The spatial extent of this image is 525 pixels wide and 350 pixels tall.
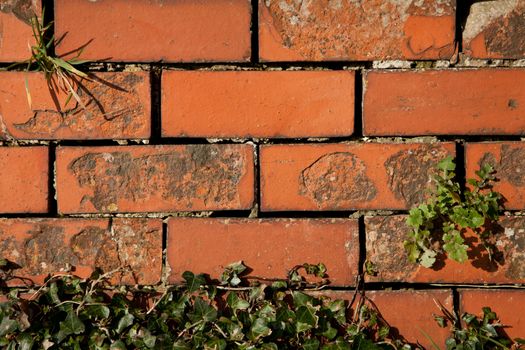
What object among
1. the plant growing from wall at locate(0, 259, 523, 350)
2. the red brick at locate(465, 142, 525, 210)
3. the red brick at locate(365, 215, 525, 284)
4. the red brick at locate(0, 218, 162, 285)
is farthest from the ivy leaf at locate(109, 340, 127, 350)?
the red brick at locate(465, 142, 525, 210)

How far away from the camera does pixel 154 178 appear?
38.6 inches

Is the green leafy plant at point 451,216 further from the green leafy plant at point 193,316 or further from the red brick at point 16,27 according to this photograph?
the red brick at point 16,27

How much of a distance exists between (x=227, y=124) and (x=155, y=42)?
20cm

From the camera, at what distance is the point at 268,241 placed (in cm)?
99

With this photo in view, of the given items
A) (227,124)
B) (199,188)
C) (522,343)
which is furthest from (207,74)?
(522,343)

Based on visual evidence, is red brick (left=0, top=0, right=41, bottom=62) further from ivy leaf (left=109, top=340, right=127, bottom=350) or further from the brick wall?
ivy leaf (left=109, top=340, right=127, bottom=350)

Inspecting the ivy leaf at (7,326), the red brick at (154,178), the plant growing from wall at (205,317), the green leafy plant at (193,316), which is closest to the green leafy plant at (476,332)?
the plant growing from wall at (205,317)

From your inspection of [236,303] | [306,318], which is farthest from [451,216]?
[236,303]

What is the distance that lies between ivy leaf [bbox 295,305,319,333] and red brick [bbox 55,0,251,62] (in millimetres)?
483

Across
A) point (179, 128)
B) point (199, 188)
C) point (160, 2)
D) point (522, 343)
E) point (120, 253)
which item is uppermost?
point (160, 2)

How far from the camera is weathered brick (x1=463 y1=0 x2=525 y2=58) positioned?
967mm

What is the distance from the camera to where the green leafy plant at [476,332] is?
973mm

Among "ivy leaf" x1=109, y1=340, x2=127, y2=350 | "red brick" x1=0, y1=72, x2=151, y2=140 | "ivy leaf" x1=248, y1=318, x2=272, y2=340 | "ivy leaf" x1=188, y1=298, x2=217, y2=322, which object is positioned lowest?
"ivy leaf" x1=109, y1=340, x2=127, y2=350

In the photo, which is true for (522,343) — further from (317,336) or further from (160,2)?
(160,2)
